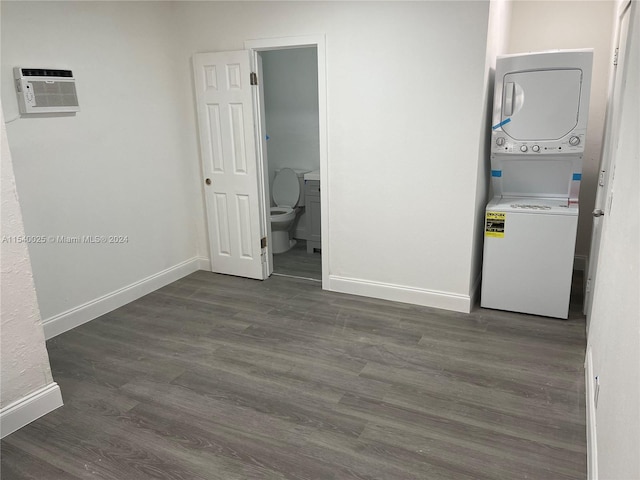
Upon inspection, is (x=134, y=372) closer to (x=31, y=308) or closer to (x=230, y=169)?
(x=31, y=308)

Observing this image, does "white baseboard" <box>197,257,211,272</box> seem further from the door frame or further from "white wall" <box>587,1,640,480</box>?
"white wall" <box>587,1,640,480</box>

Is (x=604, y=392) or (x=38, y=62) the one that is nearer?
(x=604, y=392)

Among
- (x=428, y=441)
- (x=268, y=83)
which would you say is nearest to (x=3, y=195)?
(x=428, y=441)

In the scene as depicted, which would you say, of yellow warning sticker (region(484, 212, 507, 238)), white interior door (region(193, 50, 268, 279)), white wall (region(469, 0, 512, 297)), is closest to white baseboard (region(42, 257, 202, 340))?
white interior door (region(193, 50, 268, 279))

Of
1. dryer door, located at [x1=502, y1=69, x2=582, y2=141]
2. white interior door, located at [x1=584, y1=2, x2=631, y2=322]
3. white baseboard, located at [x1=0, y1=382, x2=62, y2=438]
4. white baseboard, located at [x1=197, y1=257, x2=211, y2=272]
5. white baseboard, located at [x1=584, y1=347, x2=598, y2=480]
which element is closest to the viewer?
white baseboard, located at [x1=584, y1=347, x2=598, y2=480]

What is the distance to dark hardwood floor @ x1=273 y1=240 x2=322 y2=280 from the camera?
173 inches

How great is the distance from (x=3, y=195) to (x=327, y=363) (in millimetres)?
1931

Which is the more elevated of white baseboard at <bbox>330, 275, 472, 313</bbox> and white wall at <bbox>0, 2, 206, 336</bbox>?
white wall at <bbox>0, 2, 206, 336</bbox>

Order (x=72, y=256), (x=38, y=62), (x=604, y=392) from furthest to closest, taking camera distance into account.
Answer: (x=72, y=256)
(x=38, y=62)
(x=604, y=392)

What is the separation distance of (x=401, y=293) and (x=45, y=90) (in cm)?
290

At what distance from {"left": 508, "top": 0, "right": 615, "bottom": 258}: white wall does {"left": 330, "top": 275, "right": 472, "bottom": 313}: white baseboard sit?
1.73 meters

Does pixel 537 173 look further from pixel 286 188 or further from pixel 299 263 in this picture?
pixel 286 188

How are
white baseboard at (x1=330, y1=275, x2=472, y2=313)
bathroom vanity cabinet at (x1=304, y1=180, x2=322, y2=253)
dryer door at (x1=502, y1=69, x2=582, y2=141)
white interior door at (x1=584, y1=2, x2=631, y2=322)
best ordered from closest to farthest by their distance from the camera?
white interior door at (x1=584, y1=2, x2=631, y2=322), dryer door at (x1=502, y1=69, x2=582, y2=141), white baseboard at (x1=330, y1=275, x2=472, y2=313), bathroom vanity cabinet at (x1=304, y1=180, x2=322, y2=253)

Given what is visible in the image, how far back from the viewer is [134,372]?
2.80 metres
